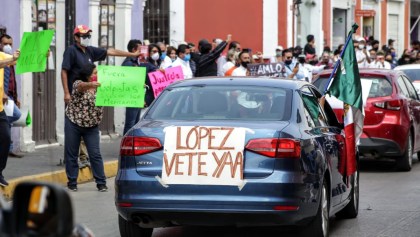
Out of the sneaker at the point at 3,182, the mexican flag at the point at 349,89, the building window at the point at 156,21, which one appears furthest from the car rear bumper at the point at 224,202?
the building window at the point at 156,21

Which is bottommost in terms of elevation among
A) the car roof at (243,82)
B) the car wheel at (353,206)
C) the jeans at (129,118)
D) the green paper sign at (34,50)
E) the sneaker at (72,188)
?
Answer: the sneaker at (72,188)

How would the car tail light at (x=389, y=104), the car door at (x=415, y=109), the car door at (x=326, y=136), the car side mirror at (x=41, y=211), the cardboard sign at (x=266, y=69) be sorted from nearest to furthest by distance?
the car side mirror at (x=41, y=211) < the car door at (x=326, y=136) < the car tail light at (x=389, y=104) < the car door at (x=415, y=109) < the cardboard sign at (x=266, y=69)

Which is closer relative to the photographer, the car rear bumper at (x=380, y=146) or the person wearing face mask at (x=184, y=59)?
the car rear bumper at (x=380, y=146)

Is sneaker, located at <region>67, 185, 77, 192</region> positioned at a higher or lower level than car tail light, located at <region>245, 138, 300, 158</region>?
lower

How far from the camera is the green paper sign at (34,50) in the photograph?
12.2 meters

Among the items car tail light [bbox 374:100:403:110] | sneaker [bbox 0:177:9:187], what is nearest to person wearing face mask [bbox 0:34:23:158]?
sneaker [bbox 0:177:9:187]

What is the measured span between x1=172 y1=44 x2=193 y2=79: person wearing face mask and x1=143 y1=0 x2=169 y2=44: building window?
20.6 feet

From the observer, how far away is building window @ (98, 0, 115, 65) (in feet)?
70.6

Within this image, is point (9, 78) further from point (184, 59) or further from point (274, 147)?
point (274, 147)

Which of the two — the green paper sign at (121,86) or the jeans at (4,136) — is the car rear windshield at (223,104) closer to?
the jeans at (4,136)

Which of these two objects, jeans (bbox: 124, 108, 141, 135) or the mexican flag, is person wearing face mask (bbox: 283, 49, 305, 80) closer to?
jeans (bbox: 124, 108, 141, 135)

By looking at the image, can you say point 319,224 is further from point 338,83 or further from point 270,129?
point 338,83

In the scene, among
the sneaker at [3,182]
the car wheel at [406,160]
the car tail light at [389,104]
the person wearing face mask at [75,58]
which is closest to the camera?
the sneaker at [3,182]

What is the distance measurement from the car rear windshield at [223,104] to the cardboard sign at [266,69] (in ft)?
37.7
